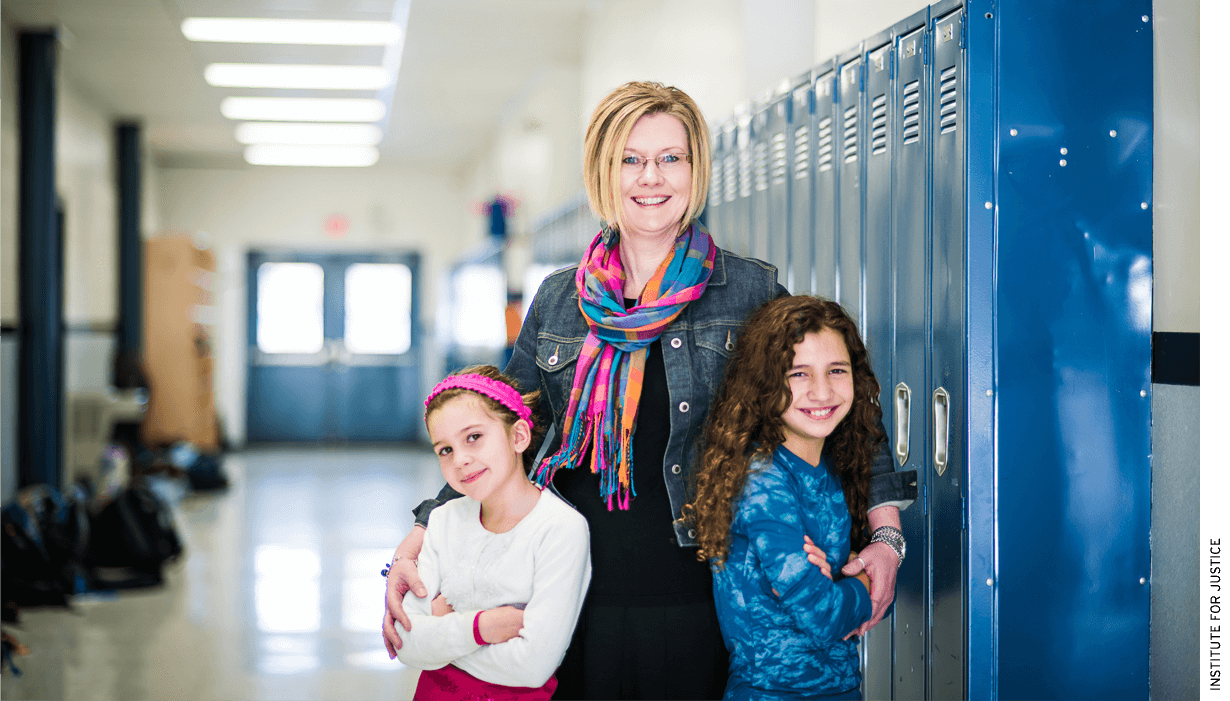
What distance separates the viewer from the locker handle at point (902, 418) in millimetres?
2219

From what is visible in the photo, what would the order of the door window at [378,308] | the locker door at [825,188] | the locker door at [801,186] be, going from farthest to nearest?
the door window at [378,308], the locker door at [801,186], the locker door at [825,188]

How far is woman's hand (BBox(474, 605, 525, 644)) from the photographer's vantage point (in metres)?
1.53

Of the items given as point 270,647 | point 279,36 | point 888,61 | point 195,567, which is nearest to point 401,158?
point 279,36

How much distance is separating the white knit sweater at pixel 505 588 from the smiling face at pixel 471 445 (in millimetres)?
82

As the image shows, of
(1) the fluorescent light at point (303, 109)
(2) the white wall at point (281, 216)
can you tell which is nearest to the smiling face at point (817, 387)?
(1) the fluorescent light at point (303, 109)

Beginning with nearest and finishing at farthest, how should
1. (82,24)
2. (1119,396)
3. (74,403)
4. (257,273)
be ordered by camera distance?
(1119,396), (82,24), (74,403), (257,273)

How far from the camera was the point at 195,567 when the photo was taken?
5508 millimetres

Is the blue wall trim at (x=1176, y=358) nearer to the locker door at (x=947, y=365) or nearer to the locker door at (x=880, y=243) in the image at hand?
the locker door at (x=947, y=365)

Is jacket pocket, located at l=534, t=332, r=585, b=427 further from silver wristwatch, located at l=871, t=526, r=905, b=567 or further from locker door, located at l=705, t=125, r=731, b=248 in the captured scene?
locker door, located at l=705, t=125, r=731, b=248

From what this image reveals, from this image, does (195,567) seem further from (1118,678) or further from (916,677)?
(1118,678)

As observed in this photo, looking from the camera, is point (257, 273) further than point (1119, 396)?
Yes

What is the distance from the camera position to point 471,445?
1588 mm

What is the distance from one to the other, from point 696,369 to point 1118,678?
3.68 ft

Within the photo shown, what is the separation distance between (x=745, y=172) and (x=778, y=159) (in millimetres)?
288
